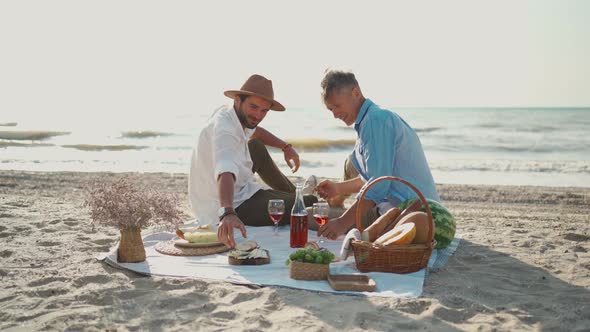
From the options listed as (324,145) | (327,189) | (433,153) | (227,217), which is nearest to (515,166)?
(433,153)

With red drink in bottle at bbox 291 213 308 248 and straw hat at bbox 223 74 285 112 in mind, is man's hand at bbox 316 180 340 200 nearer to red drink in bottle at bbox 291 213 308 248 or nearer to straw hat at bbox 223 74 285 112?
red drink in bottle at bbox 291 213 308 248

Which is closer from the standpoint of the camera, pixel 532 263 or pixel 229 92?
pixel 532 263

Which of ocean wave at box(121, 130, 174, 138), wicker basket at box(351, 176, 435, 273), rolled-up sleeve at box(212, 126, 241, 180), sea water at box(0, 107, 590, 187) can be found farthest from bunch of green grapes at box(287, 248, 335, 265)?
ocean wave at box(121, 130, 174, 138)

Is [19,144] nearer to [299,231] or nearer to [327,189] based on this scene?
[327,189]

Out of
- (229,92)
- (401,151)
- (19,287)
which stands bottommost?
(19,287)

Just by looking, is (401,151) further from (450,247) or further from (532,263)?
(532,263)

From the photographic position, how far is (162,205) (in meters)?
4.20

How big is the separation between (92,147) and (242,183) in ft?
52.9

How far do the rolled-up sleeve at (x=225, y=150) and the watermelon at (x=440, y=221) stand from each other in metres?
1.49

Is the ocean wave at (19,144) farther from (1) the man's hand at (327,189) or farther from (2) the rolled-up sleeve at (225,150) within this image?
(1) the man's hand at (327,189)

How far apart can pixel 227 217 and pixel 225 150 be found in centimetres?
93

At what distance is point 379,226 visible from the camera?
4363 mm

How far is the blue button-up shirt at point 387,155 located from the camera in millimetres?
4484

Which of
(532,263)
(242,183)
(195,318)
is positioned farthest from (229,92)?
(532,263)
